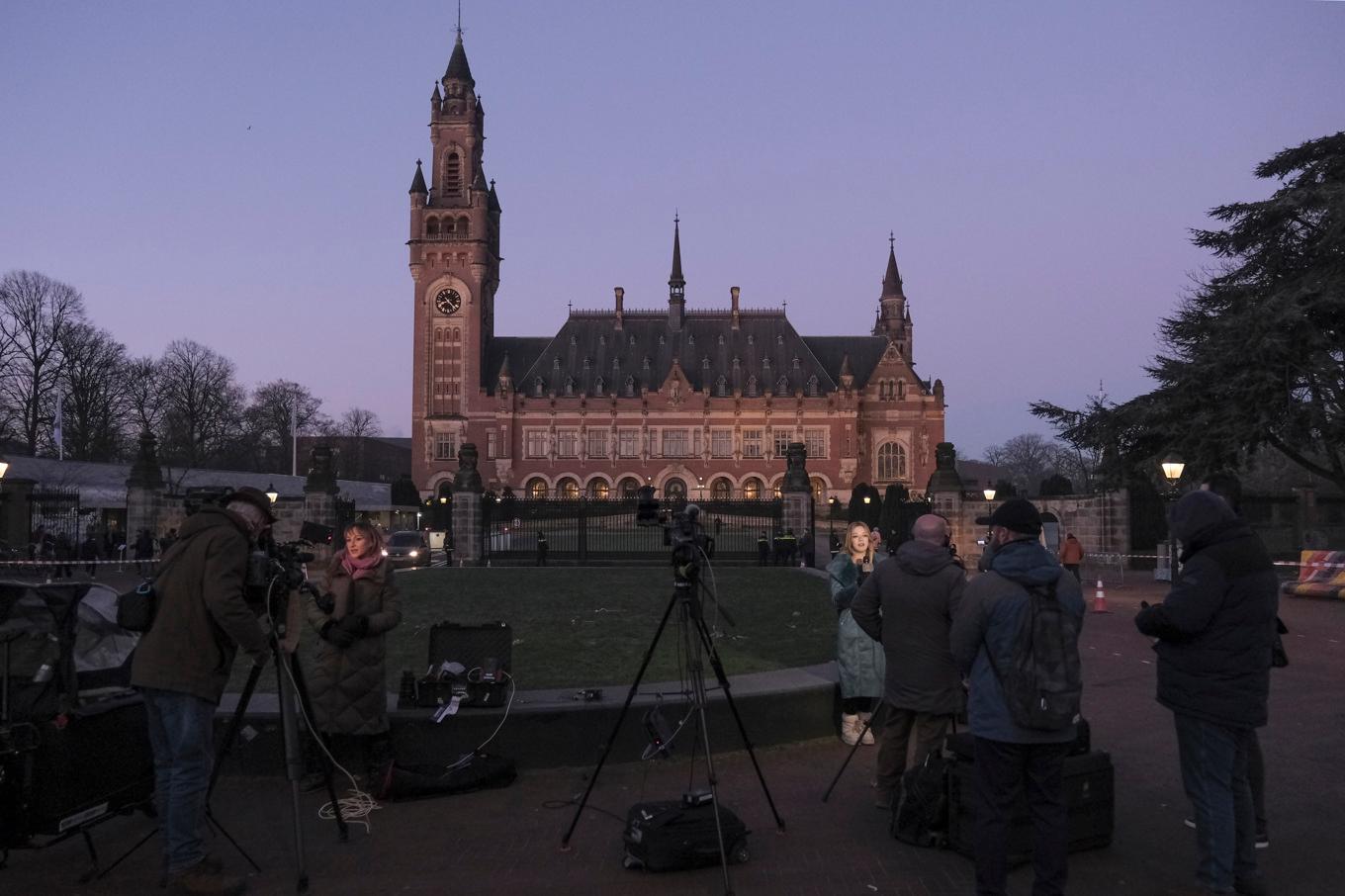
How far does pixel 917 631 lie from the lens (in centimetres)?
581

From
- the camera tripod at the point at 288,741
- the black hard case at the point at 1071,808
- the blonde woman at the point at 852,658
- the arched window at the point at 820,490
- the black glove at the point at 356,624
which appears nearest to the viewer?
the camera tripod at the point at 288,741

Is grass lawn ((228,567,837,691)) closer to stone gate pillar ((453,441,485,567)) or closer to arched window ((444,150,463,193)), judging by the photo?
stone gate pillar ((453,441,485,567))

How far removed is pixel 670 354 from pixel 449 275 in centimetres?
1739

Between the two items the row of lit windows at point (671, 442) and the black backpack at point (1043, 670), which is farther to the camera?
the row of lit windows at point (671, 442)

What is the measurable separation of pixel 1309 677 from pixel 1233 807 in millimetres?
7292

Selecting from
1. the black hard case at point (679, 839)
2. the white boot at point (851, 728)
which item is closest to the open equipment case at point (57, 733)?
the black hard case at point (679, 839)

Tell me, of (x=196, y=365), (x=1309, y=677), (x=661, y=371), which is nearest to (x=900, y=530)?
(x=1309, y=677)

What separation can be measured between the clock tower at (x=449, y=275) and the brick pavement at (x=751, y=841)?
66389 mm

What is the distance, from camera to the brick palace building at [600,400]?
236 feet

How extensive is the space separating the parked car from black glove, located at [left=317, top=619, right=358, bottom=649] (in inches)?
869

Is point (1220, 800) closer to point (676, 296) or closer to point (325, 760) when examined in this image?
point (325, 760)

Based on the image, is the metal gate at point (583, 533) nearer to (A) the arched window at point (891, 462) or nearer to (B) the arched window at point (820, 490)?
(B) the arched window at point (820, 490)

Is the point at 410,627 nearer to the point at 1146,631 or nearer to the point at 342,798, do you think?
the point at 342,798

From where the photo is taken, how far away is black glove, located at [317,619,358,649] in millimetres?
6184
